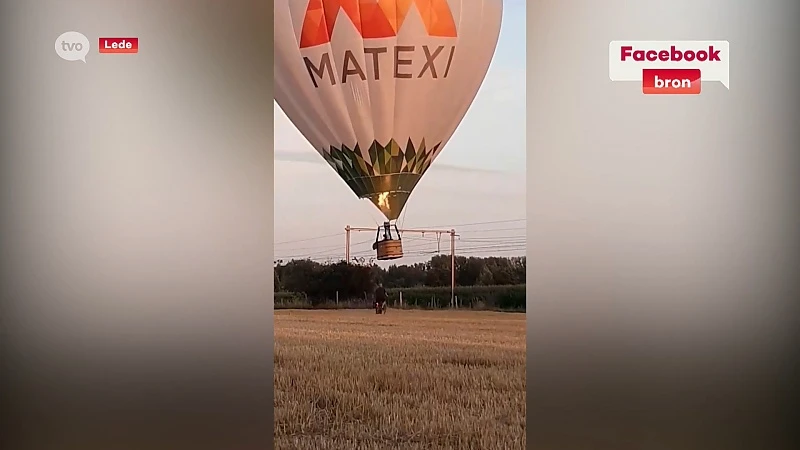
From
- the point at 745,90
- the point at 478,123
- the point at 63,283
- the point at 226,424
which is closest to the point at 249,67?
the point at 478,123

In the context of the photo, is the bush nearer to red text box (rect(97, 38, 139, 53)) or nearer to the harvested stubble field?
the harvested stubble field

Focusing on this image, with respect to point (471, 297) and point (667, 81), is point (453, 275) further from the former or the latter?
point (667, 81)

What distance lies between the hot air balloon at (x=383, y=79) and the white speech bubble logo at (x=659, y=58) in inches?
17.3

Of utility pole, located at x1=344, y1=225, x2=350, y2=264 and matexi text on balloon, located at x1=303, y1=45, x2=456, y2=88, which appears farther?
utility pole, located at x1=344, y1=225, x2=350, y2=264

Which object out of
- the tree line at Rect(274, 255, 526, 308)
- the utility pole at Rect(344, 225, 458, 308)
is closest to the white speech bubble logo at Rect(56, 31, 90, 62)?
the tree line at Rect(274, 255, 526, 308)

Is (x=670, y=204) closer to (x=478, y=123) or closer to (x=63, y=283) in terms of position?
(x=478, y=123)

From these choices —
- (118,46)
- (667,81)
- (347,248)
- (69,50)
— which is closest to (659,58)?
(667,81)

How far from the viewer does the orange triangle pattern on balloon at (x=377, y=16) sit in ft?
9.25

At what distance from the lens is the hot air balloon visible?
284cm

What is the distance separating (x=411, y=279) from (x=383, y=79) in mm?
704

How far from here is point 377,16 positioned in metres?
2.83

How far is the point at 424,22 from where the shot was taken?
9.32 ft

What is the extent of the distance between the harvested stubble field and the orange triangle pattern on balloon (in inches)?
37.9

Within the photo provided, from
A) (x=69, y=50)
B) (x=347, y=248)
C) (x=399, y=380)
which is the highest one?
(x=69, y=50)
